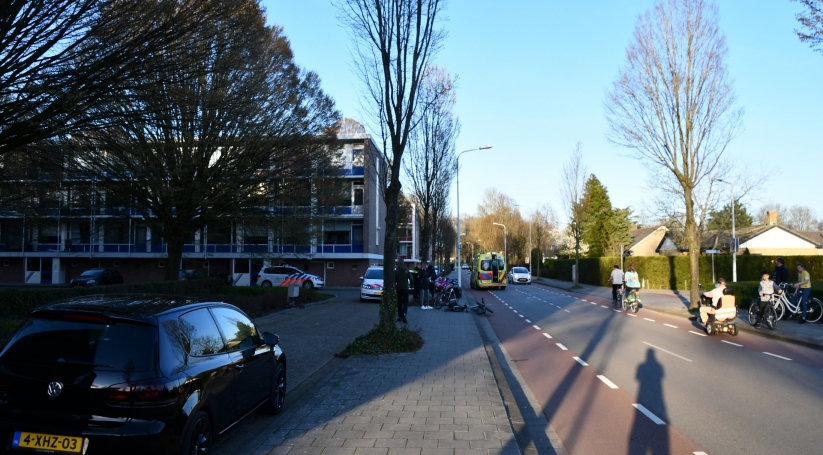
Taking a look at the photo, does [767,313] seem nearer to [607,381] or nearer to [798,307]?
[798,307]

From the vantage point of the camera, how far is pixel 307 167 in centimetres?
2175

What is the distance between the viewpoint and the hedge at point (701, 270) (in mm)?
26416

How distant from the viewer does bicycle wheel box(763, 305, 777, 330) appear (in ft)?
51.6

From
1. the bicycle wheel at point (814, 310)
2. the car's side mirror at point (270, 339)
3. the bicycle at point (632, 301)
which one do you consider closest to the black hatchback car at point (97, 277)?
the bicycle at point (632, 301)

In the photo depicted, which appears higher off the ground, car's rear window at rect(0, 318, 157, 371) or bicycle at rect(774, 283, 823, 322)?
car's rear window at rect(0, 318, 157, 371)

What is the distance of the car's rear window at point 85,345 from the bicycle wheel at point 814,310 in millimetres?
18571

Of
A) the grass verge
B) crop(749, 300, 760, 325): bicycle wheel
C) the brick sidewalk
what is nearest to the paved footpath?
the brick sidewalk

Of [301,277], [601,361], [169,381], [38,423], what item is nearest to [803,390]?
[601,361]

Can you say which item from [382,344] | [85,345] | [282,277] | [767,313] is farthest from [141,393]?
[282,277]

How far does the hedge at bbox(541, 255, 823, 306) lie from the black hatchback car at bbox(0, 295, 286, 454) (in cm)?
1864

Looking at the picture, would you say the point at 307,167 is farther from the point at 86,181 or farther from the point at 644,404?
the point at 644,404

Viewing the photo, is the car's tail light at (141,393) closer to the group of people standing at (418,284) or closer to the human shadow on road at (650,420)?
the human shadow on road at (650,420)

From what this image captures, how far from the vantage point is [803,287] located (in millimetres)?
16672

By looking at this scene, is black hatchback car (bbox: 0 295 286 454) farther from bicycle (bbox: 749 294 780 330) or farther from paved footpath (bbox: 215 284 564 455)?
bicycle (bbox: 749 294 780 330)
